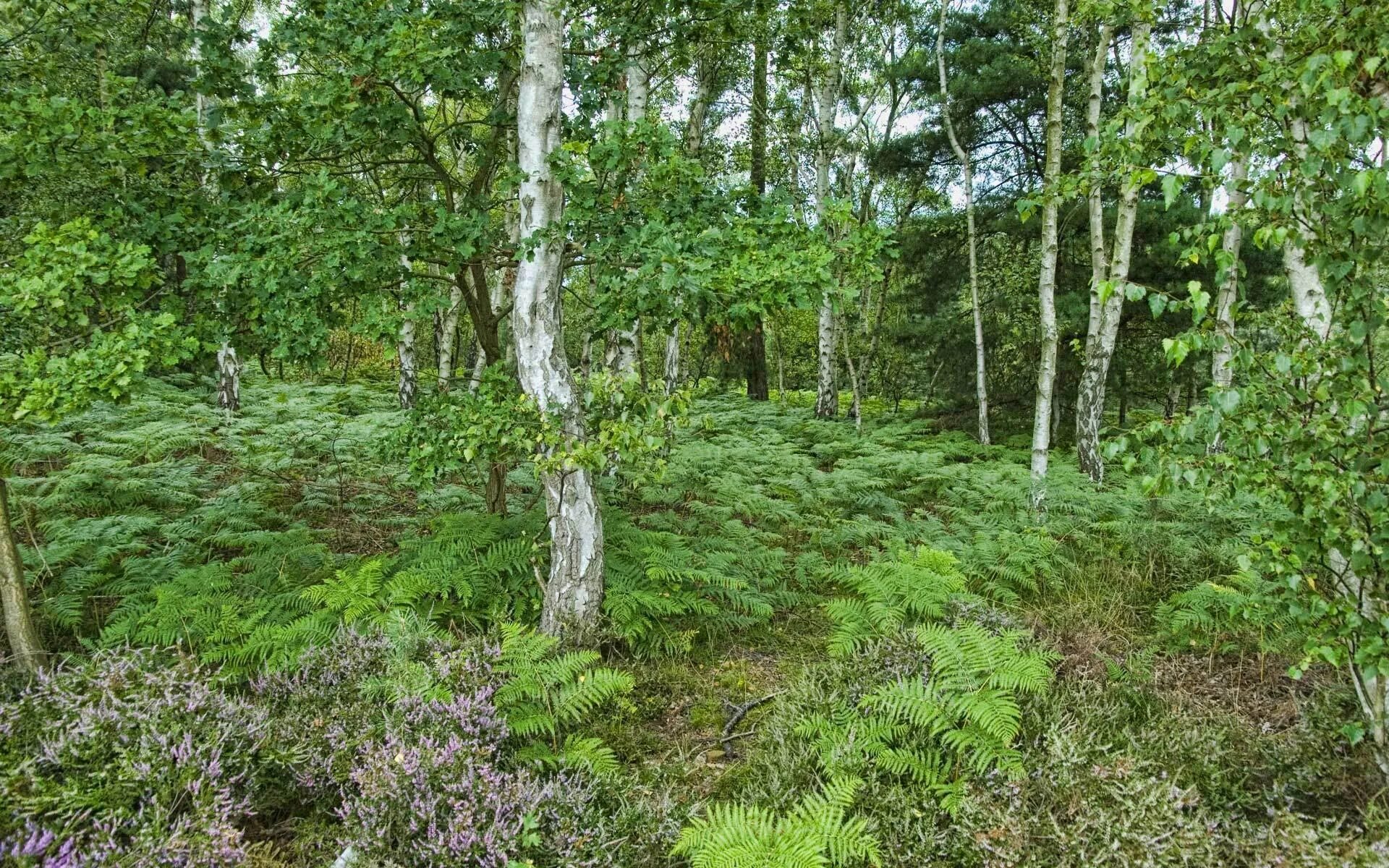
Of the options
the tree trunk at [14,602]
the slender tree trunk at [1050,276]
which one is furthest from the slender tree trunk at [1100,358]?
the tree trunk at [14,602]

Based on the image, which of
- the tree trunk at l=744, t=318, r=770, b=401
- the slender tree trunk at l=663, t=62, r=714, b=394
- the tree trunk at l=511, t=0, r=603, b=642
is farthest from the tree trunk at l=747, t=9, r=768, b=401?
the tree trunk at l=511, t=0, r=603, b=642

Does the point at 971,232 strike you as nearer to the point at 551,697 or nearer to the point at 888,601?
the point at 888,601

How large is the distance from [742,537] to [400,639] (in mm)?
3513

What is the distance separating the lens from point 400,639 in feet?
13.3

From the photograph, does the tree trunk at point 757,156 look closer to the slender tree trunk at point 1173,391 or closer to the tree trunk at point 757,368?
the tree trunk at point 757,368

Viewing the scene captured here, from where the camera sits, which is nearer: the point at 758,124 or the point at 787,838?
the point at 787,838

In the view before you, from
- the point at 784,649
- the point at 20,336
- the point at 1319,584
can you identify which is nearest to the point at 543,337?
the point at 784,649

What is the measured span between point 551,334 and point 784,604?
2964 millimetres

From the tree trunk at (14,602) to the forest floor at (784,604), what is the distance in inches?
12.7

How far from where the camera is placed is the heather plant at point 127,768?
2652 mm

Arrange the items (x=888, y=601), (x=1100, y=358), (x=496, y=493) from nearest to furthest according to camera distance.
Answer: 1. (x=888, y=601)
2. (x=496, y=493)
3. (x=1100, y=358)

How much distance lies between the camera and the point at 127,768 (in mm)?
2918

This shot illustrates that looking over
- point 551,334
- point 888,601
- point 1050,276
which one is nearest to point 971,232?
point 1050,276

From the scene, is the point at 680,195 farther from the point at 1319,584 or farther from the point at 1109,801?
the point at 1319,584
